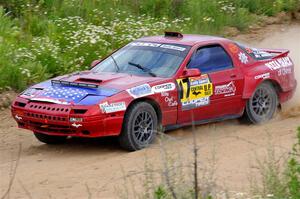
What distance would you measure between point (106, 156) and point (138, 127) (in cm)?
57

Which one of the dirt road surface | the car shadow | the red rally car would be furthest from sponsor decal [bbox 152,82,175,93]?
the car shadow

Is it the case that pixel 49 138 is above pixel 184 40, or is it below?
below

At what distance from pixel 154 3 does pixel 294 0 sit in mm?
4499

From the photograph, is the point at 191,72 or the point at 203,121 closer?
the point at 191,72

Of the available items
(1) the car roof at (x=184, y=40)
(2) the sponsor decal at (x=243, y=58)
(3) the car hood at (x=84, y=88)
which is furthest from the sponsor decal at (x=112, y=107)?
(2) the sponsor decal at (x=243, y=58)

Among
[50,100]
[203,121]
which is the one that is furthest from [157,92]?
[50,100]

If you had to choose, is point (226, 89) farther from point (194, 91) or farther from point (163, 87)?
point (163, 87)

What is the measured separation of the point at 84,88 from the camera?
1020cm

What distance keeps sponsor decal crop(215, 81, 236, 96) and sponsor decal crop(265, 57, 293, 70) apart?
1.00 metres

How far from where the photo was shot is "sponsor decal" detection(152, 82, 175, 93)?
10.3 metres

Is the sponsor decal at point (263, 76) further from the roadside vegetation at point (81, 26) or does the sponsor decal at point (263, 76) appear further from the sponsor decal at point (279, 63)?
the roadside vegetation at point (81, 26)

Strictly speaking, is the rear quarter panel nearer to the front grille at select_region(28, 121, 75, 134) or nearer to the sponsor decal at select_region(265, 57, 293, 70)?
the sponsor decal at select_region(265, 57, 293, 70)

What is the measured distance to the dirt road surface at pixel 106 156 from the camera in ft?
27.6

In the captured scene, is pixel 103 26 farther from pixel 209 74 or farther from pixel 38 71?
pixel 209 74
